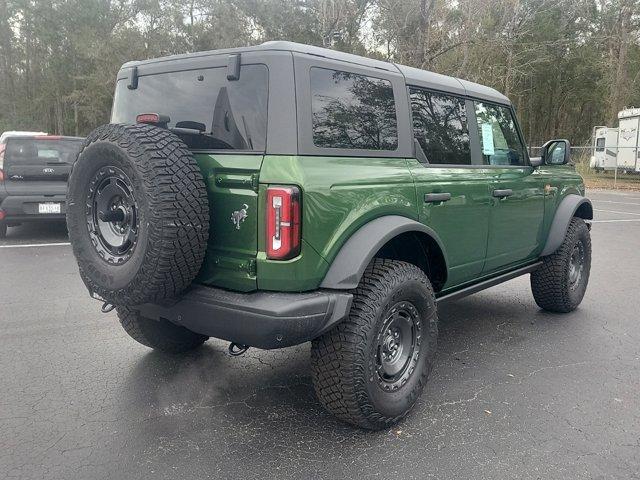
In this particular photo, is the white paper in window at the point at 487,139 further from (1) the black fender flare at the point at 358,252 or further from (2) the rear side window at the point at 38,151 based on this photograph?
(2) the rear side window at the point at 38,151

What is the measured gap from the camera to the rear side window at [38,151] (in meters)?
8.34

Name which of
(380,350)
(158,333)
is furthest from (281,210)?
(158,333)

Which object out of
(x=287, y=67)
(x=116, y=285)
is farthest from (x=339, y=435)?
(x=287, y=67)

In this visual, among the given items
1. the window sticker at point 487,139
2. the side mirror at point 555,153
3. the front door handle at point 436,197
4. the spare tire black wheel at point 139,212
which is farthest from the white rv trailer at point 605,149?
the spare tire black wheel at point 139,212

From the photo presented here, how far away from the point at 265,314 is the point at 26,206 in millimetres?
7047

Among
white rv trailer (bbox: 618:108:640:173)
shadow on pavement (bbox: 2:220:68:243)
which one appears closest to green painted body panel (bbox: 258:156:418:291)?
shadow on pavement (bbox: 2:220:68:243)

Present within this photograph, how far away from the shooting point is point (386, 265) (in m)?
3.06

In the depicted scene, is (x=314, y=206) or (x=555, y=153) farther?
(x=555, y=153)

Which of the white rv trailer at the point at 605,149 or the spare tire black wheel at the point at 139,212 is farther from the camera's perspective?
the white rv trailer at the point at 605,149

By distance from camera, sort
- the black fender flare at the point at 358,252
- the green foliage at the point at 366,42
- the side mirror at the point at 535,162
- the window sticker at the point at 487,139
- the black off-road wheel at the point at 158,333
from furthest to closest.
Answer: the green foliage at the point at 366,42
the side mirror at the point at 535,162
the window sticker at the point at 487,139
the black off-road wheel at the point at 158,333
the black fender flare at the point at 358,252

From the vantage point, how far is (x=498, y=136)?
447 centimetres

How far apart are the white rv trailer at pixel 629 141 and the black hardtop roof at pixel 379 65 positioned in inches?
780

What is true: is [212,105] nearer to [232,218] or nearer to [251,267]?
[232,218]

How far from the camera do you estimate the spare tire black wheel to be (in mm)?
2561
